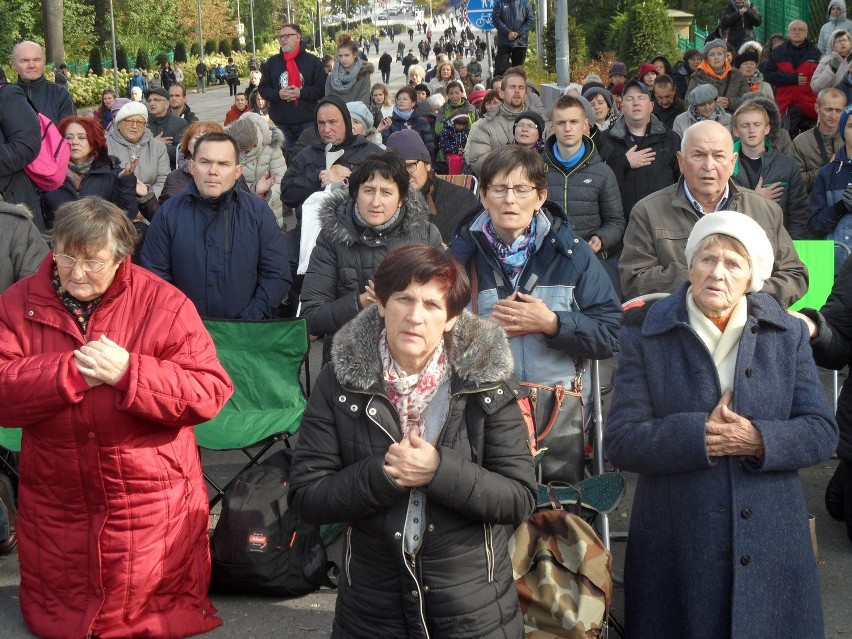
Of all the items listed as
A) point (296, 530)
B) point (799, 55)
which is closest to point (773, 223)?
point (296, 530)

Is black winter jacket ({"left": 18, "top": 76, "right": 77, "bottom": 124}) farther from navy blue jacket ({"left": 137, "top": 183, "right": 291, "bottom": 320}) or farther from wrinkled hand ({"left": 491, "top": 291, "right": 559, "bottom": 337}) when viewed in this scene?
wrinkled hand ({"left": 491, "top": 291, "right": 559, "bottom": 337})

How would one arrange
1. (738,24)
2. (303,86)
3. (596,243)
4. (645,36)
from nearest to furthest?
(596,243) → (303,86) → (738,24) → (645,36)

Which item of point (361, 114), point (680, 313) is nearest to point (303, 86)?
point (361, 114)

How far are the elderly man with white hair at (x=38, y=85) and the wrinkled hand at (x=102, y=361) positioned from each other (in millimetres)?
6055

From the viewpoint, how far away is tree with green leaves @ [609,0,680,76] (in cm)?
2158

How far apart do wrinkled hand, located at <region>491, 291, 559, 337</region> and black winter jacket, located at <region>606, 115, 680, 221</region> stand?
4.46 m

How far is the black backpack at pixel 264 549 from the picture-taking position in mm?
4855

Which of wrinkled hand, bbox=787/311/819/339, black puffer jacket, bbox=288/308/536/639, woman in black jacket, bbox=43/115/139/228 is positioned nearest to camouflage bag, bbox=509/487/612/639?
black puffer jacket, bbox=288/308/536/639

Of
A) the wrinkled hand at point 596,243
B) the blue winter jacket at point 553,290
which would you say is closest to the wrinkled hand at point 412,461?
the blue winter jacket at point 553,290

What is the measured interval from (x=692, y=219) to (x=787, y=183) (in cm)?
272

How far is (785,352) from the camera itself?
147 inches

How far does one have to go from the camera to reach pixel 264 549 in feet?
15.9

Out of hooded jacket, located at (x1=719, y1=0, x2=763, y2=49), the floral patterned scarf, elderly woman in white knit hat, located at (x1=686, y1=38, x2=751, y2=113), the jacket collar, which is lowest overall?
the floral patterned scarf

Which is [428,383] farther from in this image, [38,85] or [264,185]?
[38,85]
